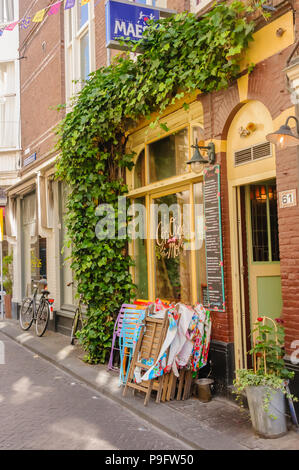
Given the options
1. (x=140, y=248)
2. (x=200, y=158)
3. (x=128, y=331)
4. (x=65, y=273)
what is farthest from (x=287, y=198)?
(x=65, y=273)

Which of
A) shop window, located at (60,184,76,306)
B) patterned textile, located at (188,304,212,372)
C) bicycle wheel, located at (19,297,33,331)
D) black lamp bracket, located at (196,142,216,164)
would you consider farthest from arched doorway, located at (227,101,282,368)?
bicycle wheel, located at (19,297,33,331)

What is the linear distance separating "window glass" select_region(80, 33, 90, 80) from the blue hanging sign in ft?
14.4

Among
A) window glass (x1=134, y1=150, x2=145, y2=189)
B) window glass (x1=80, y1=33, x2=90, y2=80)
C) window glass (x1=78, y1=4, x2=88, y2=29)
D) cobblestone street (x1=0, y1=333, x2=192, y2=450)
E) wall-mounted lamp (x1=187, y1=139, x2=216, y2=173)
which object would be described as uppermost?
window glass (x1=78, y1=4, x2=88, y2=29)

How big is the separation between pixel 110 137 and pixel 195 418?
489 cm

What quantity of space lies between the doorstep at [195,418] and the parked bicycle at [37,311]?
3.34 meters

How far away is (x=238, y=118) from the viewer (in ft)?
19.7

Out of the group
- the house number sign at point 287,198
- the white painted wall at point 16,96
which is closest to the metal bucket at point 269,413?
the house number sign at point 287,198

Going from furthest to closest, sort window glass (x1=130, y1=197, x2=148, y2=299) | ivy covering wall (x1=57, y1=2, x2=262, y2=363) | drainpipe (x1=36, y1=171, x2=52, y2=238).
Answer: drainpipe (x1=36, y1=171, x2=52, y2=238)
window glass (x1=130, y1=197, x2=148, y2=299)
ivy covering wall (x1=57, y1=2, x2=262, y2=363)

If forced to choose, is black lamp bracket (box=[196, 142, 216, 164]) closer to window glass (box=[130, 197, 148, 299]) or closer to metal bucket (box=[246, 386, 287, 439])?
window glass (box=[130, 197, 148, 299])

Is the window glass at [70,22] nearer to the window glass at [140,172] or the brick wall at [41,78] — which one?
the brick wall at [41,78]

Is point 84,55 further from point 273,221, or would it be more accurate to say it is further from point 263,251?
point 263,251

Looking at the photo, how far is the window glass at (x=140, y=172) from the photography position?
842 cm

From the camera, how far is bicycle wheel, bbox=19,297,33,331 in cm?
1236
